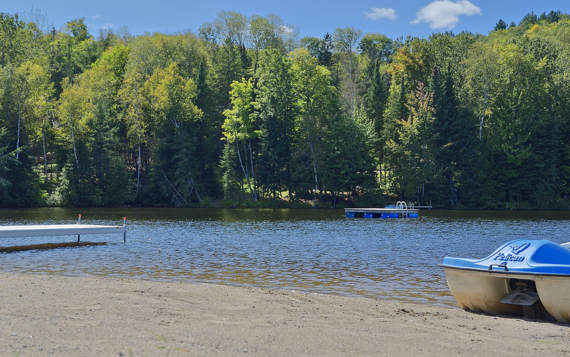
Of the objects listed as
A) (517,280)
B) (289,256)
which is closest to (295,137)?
(289,256)

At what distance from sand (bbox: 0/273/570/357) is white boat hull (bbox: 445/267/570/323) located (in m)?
0.29

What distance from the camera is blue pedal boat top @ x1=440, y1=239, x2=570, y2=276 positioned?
1112 cm

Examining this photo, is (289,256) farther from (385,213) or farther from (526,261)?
(385,213)

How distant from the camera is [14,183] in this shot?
63125mm

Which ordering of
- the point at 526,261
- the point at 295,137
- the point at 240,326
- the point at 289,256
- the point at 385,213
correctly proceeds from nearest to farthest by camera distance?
1. the point at 240,326
2. the point at 526,261
3. the point at 289,256
4. the point at 385,213
5. the point at 295,137

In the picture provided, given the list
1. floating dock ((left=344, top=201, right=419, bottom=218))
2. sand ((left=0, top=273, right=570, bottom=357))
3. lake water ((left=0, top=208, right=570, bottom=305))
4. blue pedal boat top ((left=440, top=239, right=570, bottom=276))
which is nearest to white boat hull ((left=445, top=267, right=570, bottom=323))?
blue pedal boat top ((left=440, top=239, right=570, bottom=276))

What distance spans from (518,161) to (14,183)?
200ft

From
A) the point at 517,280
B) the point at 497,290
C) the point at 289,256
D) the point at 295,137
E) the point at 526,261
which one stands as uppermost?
the point at 295,137

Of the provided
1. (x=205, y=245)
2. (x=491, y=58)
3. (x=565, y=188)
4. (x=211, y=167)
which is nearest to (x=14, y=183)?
(x=211, y=167)

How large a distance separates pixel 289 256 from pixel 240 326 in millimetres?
13739

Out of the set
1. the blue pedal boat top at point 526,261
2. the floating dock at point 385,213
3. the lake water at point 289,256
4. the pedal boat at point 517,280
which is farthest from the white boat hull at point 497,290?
the floating dock at point 385,213

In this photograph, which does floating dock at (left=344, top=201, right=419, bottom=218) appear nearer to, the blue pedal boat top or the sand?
the sand

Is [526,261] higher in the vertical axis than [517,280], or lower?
higher

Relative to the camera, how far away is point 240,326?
9.47 m
